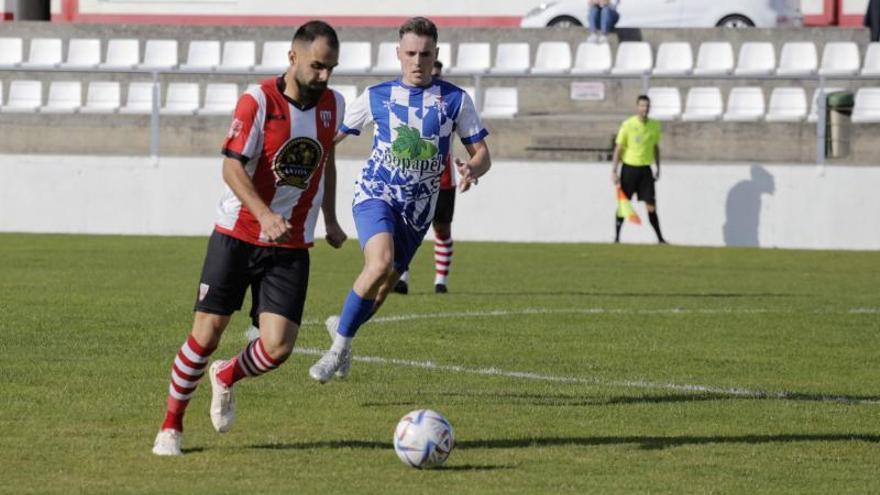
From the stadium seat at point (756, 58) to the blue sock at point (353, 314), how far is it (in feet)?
70.1

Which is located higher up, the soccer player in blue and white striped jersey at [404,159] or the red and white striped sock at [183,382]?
the soccer player in blue and white striped jersey at [404,159]

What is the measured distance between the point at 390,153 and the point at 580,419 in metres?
2.12

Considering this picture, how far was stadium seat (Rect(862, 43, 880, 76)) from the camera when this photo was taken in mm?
29406

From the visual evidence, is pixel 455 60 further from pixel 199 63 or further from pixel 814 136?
pixel 814 136

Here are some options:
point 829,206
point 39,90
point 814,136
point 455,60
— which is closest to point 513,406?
point 829,206

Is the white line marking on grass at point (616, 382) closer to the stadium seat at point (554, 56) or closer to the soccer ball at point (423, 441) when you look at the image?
the soccer ball at point (423, 441)

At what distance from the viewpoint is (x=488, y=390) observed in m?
9.80

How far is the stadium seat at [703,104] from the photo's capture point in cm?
2656

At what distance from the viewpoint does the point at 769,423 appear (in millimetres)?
8750

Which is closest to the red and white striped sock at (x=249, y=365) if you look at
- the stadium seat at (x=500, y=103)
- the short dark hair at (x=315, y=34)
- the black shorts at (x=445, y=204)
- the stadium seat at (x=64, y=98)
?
the short dark hair at (x=315, y=34)

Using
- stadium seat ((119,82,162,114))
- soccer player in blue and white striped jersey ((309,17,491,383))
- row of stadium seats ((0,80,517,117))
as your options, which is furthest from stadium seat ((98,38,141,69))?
soccer player in blue and white striped jersey ((309,17,491,383))

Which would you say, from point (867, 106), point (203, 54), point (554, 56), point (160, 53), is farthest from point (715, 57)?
point (160, 53)

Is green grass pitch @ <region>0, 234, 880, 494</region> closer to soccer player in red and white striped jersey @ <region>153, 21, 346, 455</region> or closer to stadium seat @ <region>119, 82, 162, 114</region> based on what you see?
soccer player in red and white striped jersey @ <region>153, 21, 346, 455</region>

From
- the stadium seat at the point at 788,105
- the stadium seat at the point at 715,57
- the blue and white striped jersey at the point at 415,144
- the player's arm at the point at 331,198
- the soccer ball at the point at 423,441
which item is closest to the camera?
the soccer ball at the point at 423,441
